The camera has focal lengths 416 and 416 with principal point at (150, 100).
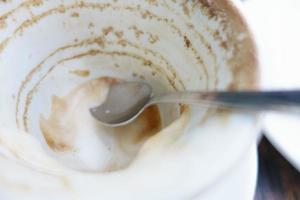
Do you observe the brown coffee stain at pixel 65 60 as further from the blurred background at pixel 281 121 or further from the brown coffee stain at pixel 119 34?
the blurred background at pixel 281 121

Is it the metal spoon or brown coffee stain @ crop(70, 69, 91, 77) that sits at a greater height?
brown coffee stain @ crop(70, 69, 91, 77)

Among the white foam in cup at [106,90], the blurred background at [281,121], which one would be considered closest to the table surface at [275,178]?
the blurred background at [281,121]

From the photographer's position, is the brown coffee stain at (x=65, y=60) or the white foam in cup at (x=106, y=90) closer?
the white foam in cup at (x=106, y=90)

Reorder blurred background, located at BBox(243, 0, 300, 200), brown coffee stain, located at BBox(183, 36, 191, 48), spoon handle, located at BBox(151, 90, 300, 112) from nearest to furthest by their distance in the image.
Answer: spoon handle, located at BBox(151, 90, 300, 112)
brown coffee stain, located at BBox(183, 36, 191, 48)
blurred background, located at BBox(243, 0, 300, 200)

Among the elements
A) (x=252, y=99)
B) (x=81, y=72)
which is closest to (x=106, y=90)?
(x=81, y=72)

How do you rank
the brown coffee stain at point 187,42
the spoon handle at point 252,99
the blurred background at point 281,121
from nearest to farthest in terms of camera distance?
the spoon handle at point 252,99
the brown coffee stain at point 187,42
the blurred background at point 281,121

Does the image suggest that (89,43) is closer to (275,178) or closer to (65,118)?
(65,118)

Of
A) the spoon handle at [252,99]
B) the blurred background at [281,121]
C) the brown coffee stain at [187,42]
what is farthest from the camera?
the blurred background at [281,121]

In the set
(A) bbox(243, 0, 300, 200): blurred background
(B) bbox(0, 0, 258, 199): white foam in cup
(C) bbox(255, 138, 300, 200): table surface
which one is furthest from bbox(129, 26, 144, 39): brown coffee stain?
(C) bbox(255, 138, 300, 200): table surface

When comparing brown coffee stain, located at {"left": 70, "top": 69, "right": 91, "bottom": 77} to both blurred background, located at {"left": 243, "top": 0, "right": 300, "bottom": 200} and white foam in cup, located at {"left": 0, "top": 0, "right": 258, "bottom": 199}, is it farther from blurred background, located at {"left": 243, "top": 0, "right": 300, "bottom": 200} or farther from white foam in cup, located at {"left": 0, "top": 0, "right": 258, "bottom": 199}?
blurred background, located at {"left": 243, "top": 0, "right": 300, "bottom": 200}
